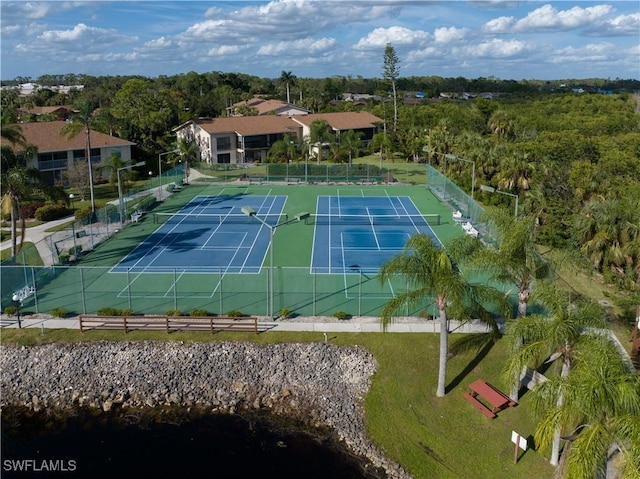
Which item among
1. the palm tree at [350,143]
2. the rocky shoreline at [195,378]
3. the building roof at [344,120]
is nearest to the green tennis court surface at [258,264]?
the rocky shoreline at [195,378]

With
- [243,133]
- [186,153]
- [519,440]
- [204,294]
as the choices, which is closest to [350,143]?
[243,133]

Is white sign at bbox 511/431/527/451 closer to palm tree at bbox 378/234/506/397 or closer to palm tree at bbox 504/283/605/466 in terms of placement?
palm tree at bbox 504/283/605/466

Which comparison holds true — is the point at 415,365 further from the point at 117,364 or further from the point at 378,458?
the point at 117,364

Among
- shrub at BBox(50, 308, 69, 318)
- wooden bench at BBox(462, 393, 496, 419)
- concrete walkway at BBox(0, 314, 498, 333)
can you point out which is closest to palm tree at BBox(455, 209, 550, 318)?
wooden bench at BBox(462, 393, 496, 419)

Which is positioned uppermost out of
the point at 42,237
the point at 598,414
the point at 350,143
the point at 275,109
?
the point at 275,109

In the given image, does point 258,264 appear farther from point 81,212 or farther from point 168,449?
point 81,212

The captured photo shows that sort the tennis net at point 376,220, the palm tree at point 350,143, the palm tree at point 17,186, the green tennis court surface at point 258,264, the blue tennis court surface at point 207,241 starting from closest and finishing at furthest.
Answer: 1. the green tennis court surface at point 258,264
2. the palm tree at point 17,186
3. the blue tennis court surface at point 207,241
4. the tennis net at point 376,220
5. the palm tree at point 350,143

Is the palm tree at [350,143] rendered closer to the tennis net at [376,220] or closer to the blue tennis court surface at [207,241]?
the blue tennis court surface at [207,241]
